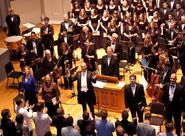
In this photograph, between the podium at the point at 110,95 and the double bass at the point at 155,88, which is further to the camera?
the podium at the point at 110,95

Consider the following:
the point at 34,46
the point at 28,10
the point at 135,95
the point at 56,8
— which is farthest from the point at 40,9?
the point at 135,95

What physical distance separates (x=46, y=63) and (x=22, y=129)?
3612 millimetres

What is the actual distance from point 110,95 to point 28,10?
994 centimetres

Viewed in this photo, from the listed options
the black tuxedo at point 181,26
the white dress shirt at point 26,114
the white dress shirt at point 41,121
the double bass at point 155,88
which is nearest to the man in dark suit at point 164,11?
the black tuxedo at point 181,26

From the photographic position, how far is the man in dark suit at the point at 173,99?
9469 mm

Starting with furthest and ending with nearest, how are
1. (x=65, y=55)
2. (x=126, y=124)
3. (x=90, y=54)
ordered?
(x=65, y=55) < (x=90, y=54) < (x=126, y=124)

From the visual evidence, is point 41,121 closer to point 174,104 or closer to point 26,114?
point 26,114

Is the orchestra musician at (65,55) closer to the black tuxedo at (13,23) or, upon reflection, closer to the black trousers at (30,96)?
the black trousers at (30,96)

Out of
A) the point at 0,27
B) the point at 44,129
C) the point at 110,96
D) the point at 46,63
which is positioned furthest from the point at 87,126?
the point at 0,27

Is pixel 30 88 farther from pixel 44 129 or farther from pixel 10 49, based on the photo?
pixel 10 49

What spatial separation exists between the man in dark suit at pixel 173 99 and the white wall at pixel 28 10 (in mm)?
11609

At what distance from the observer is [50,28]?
14930 mm

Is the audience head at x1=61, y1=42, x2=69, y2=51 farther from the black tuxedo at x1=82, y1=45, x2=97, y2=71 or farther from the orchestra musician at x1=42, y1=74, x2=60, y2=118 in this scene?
the orchestra musician at x1=42, y1=74, x2=60, y2=118

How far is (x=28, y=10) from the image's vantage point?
1998 cm
